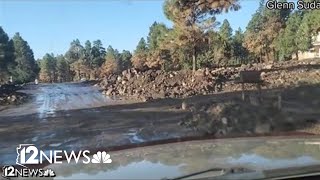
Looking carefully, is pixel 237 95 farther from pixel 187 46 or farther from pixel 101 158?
pixel 101 158

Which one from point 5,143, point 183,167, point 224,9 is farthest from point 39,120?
point 224,9

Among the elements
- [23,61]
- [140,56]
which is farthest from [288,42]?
[23,61]

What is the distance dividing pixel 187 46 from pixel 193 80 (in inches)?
8.2

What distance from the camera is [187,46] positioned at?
2.90 metres

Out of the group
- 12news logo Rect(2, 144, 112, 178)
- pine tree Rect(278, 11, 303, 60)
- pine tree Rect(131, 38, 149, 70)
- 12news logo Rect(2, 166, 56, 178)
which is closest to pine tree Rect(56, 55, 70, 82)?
pine tree Rect(131, 38, 149, 70)

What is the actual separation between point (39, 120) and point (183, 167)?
87cm

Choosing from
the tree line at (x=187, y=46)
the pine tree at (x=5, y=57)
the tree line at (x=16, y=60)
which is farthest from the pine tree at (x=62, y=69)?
the pine tree at (x=5, y=57)

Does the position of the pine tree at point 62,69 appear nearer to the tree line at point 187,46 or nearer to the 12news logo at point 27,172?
the tree line at point 187,46

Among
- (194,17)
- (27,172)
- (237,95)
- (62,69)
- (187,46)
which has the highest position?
(194,17)

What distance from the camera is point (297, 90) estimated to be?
308 cm

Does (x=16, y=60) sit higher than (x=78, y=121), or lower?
higher

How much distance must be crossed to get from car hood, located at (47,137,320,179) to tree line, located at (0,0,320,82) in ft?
1.77

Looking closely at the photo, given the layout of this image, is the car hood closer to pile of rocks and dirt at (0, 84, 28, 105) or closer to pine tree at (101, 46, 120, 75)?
pine tree at (101, 46, 120, 75)

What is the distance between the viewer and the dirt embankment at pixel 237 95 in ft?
9.04
